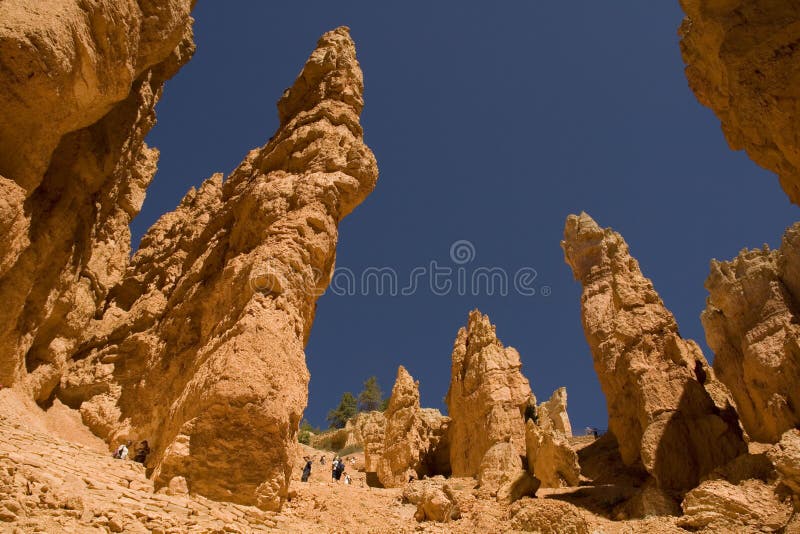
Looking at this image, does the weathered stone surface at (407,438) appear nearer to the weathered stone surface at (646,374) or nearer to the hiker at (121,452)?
the weathered stone surface at (646,374)

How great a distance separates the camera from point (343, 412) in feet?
194

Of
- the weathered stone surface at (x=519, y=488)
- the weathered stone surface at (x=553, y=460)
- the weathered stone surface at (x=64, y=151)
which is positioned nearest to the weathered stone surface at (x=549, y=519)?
the weathered stone surface at (x=519, y=488)

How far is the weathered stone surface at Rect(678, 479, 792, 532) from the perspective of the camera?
12.4m

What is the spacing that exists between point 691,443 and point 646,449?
5.61 feet

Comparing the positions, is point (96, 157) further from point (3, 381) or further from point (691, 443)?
point (691, 443)

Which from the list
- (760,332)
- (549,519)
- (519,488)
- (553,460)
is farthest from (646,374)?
(549,519)

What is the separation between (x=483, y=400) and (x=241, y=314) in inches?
711

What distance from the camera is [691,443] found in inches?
784

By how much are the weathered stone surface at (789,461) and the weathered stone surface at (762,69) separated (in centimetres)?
587

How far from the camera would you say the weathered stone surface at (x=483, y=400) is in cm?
2411

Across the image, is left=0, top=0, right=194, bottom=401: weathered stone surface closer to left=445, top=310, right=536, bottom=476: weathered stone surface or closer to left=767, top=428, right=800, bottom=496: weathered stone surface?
left=767, top=428, right=800, bottom=496: weathered stone surface

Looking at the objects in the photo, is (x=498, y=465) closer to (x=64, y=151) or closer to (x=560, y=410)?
(x=64, y=151)

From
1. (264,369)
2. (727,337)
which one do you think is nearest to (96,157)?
(264,369)

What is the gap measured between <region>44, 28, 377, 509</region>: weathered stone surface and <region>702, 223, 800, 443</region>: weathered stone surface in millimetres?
18000
